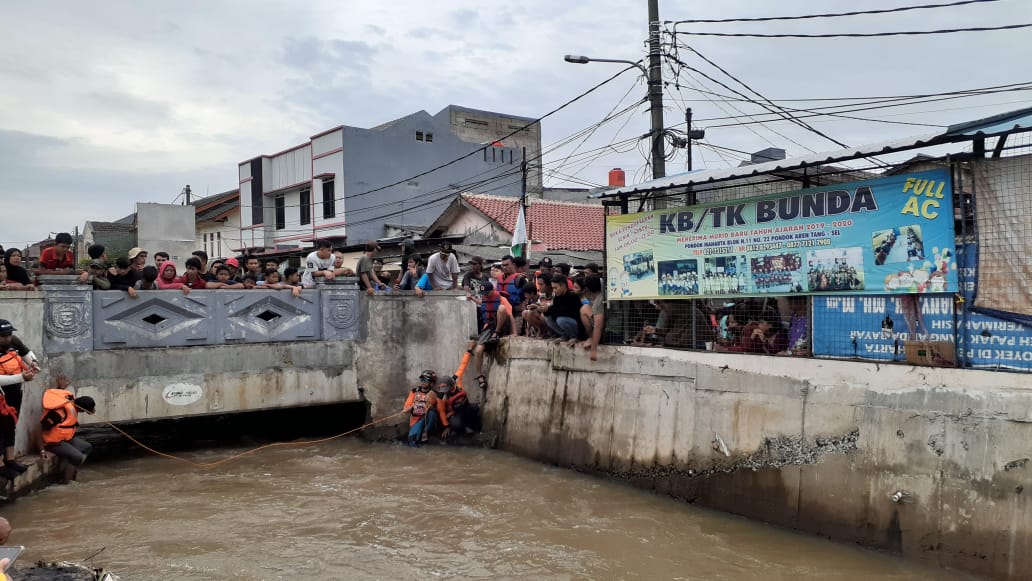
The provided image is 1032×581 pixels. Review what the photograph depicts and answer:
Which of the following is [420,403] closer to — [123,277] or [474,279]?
[474,279]

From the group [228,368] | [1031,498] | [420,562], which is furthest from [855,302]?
[228,368]

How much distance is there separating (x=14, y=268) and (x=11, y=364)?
8.51 ft

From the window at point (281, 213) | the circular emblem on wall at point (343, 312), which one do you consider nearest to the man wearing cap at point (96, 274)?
the circular emblem on wall at point (343, 312)

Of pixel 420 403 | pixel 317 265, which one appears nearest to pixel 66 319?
pixel 317 265

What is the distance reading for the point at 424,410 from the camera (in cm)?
1215

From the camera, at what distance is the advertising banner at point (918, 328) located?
6.40 m

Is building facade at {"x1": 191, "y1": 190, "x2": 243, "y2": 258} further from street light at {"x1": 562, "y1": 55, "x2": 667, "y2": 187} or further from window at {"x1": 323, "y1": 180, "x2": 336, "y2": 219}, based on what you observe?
street light at {"x1": 562, "y1": 55, "x2": 667, "y2": 187}

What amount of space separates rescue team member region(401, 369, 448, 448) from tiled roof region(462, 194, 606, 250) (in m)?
11.6

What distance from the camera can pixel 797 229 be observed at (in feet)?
26.4

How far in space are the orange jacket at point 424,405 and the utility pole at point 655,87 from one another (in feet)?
18.8

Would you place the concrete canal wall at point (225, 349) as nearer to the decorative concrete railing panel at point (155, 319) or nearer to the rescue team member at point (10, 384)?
the decorative concrete railing panel at point (155, 319)

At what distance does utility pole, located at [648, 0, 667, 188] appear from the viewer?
43.2 feet

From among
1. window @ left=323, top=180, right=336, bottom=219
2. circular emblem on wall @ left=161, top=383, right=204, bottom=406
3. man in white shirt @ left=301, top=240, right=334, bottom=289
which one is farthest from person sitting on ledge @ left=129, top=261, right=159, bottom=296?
window @ left=323, top=180, right=336, bottom=219

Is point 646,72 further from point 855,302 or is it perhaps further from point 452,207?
point 452,207
